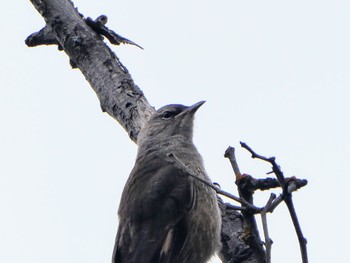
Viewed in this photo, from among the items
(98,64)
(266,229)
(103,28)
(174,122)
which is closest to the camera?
(266,229)

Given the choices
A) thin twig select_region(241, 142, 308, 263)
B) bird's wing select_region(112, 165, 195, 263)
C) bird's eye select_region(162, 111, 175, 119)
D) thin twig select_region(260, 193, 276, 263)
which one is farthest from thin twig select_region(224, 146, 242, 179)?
bird's eye select_region(162, 111, 175, 119)

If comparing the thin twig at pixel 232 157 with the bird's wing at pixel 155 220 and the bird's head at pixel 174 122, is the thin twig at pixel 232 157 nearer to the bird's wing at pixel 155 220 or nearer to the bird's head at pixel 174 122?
the bird's wing at pixel 155 220

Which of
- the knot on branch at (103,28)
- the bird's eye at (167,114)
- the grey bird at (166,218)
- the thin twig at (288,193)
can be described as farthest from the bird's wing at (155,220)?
the thin twig at (288,193)

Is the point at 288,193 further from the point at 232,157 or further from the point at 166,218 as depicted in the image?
the point at 166,218

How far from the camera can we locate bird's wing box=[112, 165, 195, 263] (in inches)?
242

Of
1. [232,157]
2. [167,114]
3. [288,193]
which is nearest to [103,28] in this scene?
[167,114]

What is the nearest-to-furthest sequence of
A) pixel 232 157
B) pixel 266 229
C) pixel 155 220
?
1. pixel 266 229
2. pixel 232 157
3. pixel 155 220

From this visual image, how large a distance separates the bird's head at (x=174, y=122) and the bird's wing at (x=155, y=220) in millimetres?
908

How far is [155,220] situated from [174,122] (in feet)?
6.45

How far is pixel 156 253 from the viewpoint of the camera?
6160 mm

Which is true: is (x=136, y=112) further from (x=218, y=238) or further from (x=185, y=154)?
(x=218, y=238)

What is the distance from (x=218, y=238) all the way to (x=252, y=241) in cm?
260

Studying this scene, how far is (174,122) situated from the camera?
8.05m

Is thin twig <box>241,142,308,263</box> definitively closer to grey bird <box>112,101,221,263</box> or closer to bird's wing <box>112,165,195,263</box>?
grey bird <box>112,101,221,263</box>
